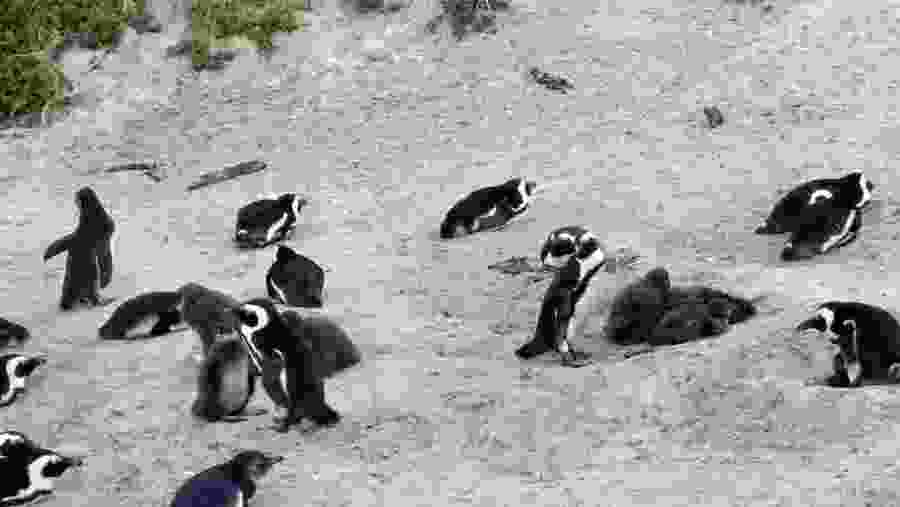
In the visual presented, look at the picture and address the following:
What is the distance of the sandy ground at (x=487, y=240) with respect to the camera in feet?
18.4

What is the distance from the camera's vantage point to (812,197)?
908 centimetres

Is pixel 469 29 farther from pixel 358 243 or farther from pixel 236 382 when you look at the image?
pixel 236 382

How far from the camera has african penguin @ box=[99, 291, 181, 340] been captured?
26.6 ft

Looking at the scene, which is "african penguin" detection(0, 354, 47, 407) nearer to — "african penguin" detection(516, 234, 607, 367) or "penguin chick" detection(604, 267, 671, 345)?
"african penguin" detection(516, 234, 607, 367)

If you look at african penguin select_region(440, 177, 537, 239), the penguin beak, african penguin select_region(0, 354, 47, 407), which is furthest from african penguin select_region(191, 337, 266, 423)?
african penguin select_region(440, 177, 537, 239)

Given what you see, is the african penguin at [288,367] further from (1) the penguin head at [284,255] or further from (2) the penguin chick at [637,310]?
(1) the penguin head at [284,255]

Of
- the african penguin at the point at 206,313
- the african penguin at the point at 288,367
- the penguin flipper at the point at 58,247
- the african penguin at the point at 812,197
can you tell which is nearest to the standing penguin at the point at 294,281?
the african penguin at the point at 206,313

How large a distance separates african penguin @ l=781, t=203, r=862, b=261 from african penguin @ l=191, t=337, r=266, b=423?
391 cm

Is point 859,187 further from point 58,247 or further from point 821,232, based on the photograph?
point 58,247

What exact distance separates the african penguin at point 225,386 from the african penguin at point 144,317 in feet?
4.96

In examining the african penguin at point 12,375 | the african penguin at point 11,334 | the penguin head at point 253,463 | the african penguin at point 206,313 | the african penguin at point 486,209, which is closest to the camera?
the penguin head at point 253,463

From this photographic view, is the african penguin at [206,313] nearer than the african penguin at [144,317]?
Yes

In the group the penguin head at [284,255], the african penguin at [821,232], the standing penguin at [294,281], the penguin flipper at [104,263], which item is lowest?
the penguin flipper at [104,263]

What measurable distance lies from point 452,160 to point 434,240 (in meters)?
1.78
